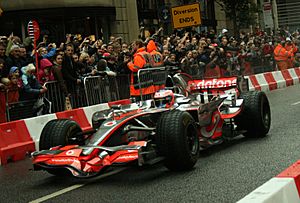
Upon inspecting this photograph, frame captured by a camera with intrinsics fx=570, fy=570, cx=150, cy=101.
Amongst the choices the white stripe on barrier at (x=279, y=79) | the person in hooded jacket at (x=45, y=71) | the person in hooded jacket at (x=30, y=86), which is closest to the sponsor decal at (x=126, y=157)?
the person in hooded jacket at (x=30, y=86)

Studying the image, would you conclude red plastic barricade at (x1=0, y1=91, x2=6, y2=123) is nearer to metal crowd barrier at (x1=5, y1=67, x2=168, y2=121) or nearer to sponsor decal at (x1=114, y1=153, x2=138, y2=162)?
metal crowd barrier at (x1=5, y1=67, x2=168, y2=121)

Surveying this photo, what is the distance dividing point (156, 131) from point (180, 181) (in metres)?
0.64

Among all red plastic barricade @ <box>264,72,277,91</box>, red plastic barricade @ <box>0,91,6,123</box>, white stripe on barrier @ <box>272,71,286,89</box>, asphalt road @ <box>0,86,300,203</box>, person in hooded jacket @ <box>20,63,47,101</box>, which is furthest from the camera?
white stripe on barrier @ <box>272,71,286,89</box>

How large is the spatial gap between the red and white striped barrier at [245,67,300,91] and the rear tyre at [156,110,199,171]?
1295cm

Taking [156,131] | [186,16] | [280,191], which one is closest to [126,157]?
[156,131]

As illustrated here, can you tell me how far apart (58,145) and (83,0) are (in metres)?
17.6

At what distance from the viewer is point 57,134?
6.77m

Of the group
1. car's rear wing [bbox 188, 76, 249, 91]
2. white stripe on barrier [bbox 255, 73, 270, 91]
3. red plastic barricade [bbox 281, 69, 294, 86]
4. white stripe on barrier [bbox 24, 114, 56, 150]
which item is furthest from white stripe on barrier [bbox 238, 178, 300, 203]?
red plastic barricade [bbox 281, 69, 294, 86]

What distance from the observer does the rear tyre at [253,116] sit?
27.4 feet

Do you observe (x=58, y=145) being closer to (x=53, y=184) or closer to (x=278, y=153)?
(x=53, y=184)

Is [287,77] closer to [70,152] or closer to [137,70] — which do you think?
[137,70]

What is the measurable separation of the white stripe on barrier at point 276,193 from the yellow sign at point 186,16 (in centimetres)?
1740

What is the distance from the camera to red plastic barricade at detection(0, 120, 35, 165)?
30.8 feet

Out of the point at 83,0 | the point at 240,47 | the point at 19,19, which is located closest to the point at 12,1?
the point at 19,19
